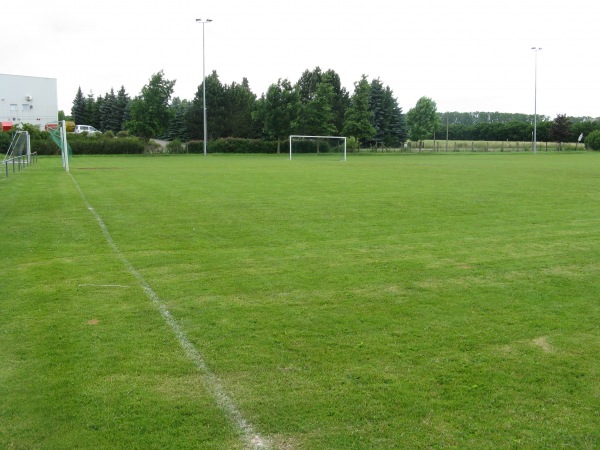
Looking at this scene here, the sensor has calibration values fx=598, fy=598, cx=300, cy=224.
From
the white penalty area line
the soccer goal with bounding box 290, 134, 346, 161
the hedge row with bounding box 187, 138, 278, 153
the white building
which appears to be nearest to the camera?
the white penalty area line

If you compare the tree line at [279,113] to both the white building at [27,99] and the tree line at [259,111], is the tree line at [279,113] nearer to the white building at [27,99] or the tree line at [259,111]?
the tree line at [259,111]

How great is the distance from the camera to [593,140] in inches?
3086

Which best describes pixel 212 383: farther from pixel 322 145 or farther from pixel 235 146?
pixel 235 146

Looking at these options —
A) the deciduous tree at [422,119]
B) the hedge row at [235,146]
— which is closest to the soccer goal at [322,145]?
the hedge row at [235,146]

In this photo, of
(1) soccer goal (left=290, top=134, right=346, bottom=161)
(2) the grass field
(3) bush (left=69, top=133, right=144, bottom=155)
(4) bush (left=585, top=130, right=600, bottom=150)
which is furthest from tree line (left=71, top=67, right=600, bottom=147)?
(2) the grass field

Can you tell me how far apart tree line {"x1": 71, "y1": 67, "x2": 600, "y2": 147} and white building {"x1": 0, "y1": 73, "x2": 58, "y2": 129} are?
30.3ft

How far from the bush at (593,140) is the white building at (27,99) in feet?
224

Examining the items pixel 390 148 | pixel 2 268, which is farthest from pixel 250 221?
pixel 390 148

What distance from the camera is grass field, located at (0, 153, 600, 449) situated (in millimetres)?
4180

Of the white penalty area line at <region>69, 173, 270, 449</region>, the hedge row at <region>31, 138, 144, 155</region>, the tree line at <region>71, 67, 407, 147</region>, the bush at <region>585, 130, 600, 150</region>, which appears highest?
the tree line at <region>71, 67, 407, 147</region>

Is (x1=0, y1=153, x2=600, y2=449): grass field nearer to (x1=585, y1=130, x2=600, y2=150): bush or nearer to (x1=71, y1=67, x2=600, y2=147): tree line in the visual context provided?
(x1=71, y1=67, x2=600, y2=147): tree line

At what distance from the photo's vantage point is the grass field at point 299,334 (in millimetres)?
4180

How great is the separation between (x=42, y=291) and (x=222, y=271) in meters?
2.43

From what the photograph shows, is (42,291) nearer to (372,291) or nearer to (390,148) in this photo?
(372,291)
